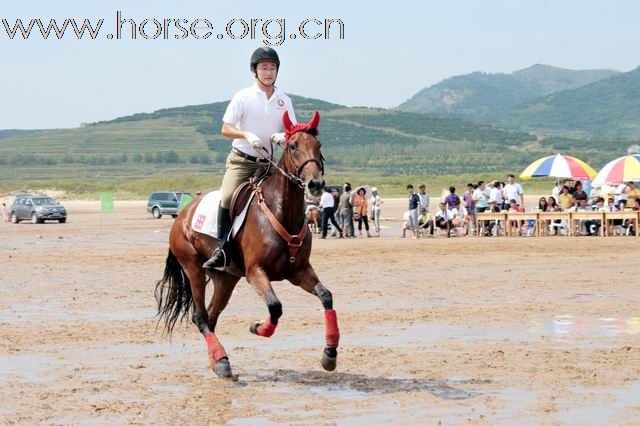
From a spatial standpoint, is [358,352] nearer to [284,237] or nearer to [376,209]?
[284,237]

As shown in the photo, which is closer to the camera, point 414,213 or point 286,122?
point 286,122

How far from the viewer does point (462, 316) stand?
1485cm

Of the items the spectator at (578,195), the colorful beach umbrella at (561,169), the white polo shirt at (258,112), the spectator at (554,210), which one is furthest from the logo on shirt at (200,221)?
the colorful beach umbrella at (561,169)

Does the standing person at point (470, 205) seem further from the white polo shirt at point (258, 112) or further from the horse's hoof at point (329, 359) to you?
the horse's hoof at point (329, 359)

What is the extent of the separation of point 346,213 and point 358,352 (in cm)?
2518

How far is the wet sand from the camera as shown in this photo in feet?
29.0

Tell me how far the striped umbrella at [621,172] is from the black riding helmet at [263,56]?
82.7 ft

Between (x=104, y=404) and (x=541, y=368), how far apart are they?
155 inches

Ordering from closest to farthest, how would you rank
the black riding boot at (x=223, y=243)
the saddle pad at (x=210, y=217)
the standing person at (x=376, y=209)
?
1. the saddle pad at (x=210, y=217)
2. the black riding boot at (x=223, y=243)
3. the standing person at (x=376, y=209)

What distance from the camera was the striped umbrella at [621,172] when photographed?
34.3m

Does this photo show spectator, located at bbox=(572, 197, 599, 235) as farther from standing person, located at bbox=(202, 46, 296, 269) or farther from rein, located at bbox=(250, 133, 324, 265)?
rein, located at bbox=(250, 133, 324, 265)

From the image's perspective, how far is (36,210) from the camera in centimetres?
5894

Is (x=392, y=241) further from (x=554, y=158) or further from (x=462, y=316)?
(x=462, y=316)

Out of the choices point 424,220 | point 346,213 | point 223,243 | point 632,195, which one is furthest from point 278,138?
point 346,213
